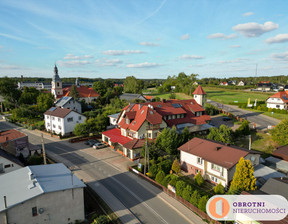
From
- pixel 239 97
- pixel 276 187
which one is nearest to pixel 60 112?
pixel 276 187

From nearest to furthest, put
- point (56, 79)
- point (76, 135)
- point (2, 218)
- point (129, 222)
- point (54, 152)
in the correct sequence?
point (2, 218), point (129, 222), point (54, 152), point (76, 135), point (56, 79)

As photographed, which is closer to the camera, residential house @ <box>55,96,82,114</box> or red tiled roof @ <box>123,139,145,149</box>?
red tiled roof @ <box>123,139,145,149</box>

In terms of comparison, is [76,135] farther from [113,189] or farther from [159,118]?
[113,189]

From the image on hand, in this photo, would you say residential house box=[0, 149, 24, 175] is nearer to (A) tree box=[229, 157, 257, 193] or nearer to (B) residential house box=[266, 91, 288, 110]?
(A) tree box=[229, 157, 257, 193]

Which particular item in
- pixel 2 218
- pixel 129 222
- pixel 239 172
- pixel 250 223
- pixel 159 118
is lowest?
pixel 129 222

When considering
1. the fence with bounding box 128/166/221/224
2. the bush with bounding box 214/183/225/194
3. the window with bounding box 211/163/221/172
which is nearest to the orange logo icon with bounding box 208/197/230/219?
the fence with bounding box 128/166/221/224

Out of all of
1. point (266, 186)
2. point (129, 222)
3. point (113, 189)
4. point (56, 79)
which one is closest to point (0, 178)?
point (113, 189)
